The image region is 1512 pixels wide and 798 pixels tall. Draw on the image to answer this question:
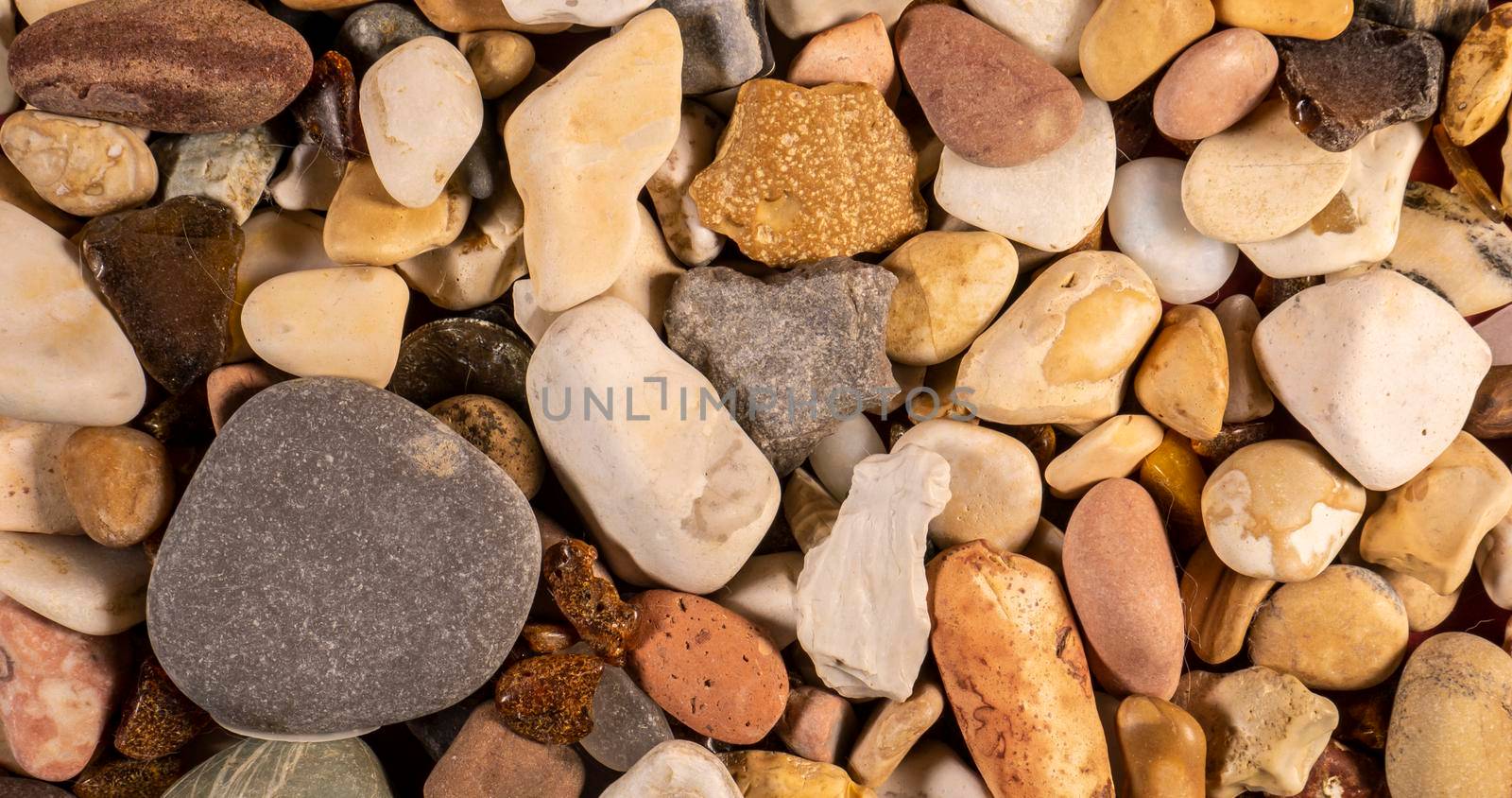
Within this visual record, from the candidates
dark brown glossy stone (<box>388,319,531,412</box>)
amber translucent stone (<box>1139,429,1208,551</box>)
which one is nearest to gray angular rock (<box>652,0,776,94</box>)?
dark brown glossy stone (<box>388,319,531,412</box>)

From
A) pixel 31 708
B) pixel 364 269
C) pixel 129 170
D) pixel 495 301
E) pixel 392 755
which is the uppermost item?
pixel 129 170

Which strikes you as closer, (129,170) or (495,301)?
(129,170)

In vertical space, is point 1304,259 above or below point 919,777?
above

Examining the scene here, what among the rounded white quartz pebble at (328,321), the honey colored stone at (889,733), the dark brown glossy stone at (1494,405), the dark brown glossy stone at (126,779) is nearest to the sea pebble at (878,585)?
the honey colored stone at (889,733)

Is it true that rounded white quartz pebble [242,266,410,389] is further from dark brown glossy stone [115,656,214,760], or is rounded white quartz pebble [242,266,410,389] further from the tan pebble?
the tan pebble

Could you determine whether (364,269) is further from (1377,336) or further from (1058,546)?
(1377,336)

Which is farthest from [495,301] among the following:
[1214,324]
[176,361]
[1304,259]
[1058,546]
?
[1304,259]

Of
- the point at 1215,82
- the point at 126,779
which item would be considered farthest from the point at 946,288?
the point at 126,779
